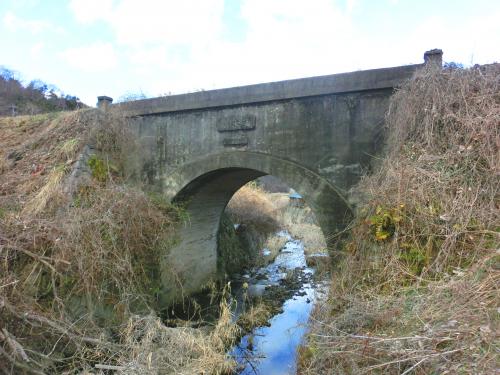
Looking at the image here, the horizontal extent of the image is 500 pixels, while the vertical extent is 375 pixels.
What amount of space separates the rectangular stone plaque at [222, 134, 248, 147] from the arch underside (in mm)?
179

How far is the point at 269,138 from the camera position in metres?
6.02

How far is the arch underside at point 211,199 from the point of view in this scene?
18.0 ft

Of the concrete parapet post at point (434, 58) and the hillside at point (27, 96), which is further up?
the hillside at point (27, 96)

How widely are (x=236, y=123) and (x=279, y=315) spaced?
4.09 m

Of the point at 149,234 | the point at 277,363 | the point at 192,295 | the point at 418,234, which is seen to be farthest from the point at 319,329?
the point at 192,295

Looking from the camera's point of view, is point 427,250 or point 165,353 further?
point 165,353

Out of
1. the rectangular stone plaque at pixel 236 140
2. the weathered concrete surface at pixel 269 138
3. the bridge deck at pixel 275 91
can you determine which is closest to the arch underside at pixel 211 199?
the weathered concrete surface at pixel 269 138

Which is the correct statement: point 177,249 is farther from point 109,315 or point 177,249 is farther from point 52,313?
point 52,313

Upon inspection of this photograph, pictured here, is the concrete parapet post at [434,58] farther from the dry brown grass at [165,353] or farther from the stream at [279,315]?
the dry brown grass at [165,353]

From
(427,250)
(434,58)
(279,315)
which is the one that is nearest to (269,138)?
(434,58)

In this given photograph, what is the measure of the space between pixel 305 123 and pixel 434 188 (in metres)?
2.36

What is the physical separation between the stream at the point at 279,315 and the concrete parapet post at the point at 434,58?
3368mm

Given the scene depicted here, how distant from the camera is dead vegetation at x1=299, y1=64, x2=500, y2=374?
8.26ft

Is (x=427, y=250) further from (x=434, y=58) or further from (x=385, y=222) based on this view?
(x=434, y=58)
